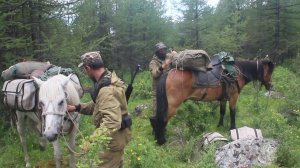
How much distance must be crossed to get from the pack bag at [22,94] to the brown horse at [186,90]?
2782 mm

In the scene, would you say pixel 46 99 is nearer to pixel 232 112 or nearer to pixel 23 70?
pixel 23 70

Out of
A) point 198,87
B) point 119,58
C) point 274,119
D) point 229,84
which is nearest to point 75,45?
point 198,87

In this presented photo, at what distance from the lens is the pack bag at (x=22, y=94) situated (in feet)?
19.1

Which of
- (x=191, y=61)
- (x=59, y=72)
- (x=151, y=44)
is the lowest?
(x=59, y=72)

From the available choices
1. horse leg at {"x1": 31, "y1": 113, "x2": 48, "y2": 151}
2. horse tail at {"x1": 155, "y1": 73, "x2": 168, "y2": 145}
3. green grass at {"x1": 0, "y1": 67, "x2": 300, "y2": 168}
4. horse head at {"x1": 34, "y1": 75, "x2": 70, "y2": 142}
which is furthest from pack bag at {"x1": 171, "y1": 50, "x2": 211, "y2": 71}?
horse head at {"x1": 34, "y1": 75, "x2": 70, "y2": 142}

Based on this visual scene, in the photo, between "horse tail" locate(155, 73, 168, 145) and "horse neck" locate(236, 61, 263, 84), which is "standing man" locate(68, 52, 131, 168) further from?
"horse neck" locate(236, 61, 263, 84)

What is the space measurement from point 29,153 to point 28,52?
2558 mm

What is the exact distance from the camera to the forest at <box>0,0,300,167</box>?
664 cm

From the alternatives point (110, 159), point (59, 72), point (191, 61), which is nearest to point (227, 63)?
point (191, 61)

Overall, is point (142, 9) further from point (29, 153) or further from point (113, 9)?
point (29, 153)

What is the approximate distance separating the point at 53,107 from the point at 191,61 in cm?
413

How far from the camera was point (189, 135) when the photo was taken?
25.6 feet

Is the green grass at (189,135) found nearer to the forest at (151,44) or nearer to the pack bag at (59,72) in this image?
the forest at (151,44)

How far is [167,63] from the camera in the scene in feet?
26.1
